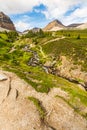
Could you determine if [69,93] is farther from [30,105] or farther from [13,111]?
[13,111]

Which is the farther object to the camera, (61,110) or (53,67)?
(53,67)

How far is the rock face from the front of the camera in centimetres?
4112

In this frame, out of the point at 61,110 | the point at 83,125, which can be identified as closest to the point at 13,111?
the point at 61,110

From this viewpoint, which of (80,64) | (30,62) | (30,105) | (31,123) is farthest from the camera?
(30,62)

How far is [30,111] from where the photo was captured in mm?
42844

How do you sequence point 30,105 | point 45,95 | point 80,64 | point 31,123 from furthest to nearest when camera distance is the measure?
point 80,64, point 45,95, point 30,105, point 31,123

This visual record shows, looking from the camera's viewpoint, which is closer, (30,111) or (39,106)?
(30,111)

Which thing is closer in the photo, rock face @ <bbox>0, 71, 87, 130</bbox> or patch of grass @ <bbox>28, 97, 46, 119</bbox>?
rock face @ <bbox>0, 71, 87, 130</bbox>

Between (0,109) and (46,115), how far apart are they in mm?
7603

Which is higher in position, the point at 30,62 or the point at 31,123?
the point at 31,123

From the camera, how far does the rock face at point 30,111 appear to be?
41.1 metres

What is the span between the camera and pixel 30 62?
109062 mm

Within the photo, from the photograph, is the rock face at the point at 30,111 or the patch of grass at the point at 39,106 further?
the patch of grass at the point at 39,106

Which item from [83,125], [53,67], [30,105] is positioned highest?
[30,105]
